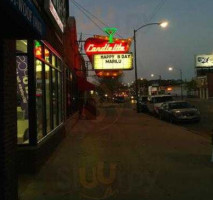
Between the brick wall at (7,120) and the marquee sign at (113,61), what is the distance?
76.0ft

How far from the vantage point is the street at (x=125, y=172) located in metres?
7.12

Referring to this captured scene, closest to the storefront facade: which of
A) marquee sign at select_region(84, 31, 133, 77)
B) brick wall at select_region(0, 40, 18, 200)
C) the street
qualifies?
brick wall at select_region(0, 40, 18, 200)

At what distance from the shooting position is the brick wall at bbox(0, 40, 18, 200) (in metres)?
5.68

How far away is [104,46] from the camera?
29031 millimetres

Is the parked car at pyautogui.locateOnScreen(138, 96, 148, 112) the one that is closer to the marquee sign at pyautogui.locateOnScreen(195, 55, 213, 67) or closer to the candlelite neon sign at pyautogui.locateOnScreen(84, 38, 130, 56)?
the candlelite neon sign at pyautogui.locateOnScreen(84, 38, 130, 56)

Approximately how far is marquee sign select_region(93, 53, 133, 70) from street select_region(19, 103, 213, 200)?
51.9 feet

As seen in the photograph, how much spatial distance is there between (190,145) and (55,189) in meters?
6.97

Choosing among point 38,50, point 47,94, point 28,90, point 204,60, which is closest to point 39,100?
point 28,90

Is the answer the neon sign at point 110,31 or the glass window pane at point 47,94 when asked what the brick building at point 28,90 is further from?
the neon sign at point 110,31

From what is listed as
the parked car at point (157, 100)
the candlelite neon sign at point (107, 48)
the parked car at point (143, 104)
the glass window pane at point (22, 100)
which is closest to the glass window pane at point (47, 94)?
the glass window pane at point (22, 100)

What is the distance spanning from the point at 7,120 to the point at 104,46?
928 inches

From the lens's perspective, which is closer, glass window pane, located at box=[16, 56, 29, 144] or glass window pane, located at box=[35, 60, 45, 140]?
glass window pane, located at box=[16, 56, 29, 144]

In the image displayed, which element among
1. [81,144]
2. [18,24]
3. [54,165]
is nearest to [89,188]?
[54,165]

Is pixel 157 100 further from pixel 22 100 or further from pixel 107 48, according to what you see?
pixel 22 100
